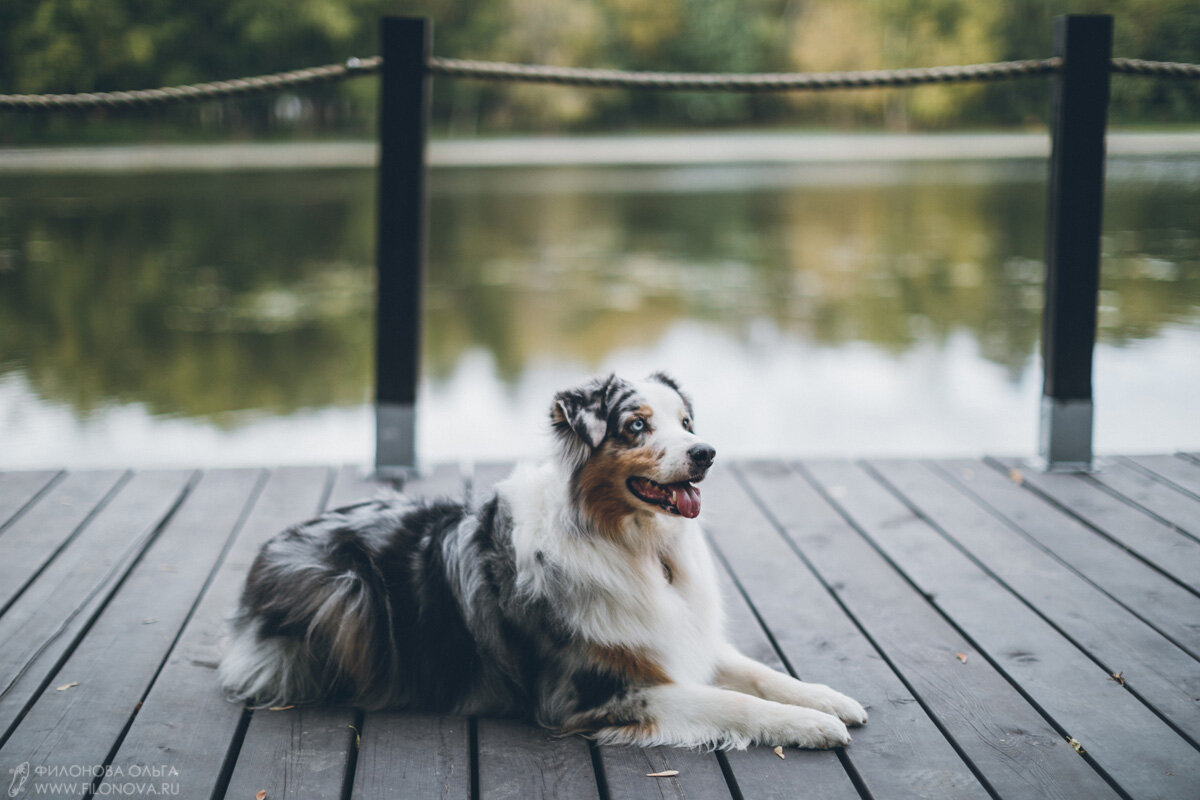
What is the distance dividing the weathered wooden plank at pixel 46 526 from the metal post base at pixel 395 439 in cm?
85

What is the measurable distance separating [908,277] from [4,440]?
879 cm

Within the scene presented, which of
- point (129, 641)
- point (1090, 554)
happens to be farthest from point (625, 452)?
point (1090, 554)

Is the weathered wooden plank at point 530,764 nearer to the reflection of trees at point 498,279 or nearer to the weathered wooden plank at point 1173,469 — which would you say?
the weathered wooden plank at point 1173,469

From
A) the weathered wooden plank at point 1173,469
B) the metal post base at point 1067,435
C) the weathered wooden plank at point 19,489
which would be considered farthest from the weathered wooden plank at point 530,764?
the weathered wooden plank at point 1173,469

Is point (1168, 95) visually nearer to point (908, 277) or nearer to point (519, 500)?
point (519, 500)

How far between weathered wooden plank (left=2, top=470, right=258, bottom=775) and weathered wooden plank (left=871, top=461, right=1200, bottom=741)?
6.59 feet

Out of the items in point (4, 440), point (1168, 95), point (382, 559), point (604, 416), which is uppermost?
point (1168, 95)

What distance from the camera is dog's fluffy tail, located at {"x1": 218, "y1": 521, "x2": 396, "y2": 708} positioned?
2041mm

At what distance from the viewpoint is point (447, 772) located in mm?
1848

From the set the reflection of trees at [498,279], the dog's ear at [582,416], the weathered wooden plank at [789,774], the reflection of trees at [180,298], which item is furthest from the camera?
the reflection of trees at [180,298]

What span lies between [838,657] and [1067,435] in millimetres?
1655

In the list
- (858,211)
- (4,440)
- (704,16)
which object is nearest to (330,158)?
(858,211)

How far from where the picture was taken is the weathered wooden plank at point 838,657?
1.83 meters

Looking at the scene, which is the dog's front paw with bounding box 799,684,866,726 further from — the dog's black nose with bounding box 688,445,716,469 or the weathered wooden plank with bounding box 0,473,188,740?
the weathered wooden plank with bounding box 0,473,188,740
